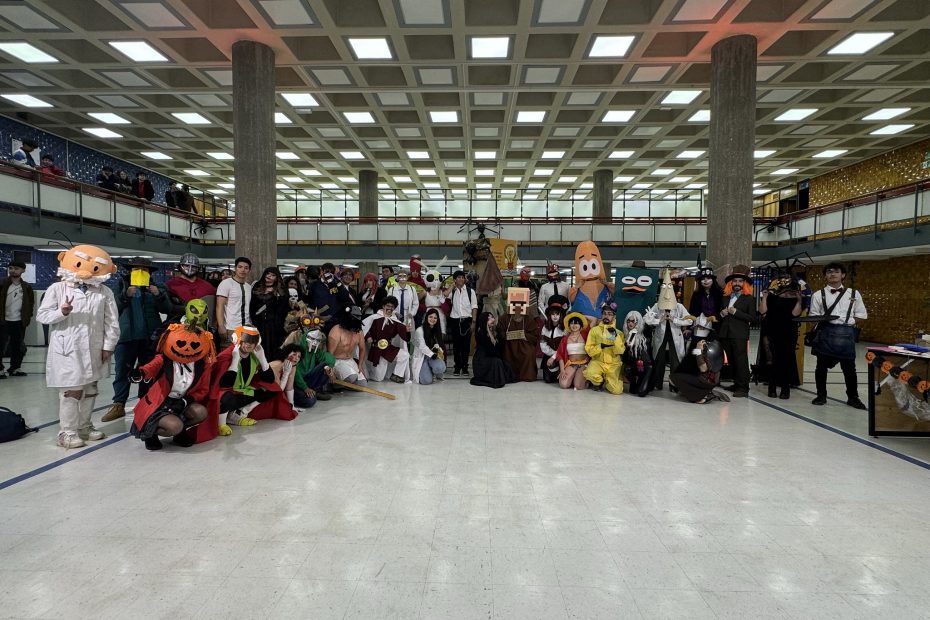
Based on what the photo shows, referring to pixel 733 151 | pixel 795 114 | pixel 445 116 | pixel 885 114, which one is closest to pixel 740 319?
pixel 733 151

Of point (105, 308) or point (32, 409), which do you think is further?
point (32, 409)

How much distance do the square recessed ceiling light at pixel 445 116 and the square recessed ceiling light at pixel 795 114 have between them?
27.8 feet

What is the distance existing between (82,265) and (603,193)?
56.2 ft

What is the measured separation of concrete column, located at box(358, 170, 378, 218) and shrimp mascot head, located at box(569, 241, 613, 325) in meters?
12.9

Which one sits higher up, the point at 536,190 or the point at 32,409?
the point at 536,190

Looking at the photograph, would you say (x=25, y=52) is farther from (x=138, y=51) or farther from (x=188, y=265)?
(x=188, y=265)

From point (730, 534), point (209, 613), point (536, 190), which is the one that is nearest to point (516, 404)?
point (730, 534)

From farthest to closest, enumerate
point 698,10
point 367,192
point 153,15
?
point 367,192 < point 153,15 < point 698,10

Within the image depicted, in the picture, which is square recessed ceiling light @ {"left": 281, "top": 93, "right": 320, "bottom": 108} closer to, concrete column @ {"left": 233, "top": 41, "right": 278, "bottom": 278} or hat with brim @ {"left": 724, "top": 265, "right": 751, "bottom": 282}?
concrete column @ {"left": 233, "top": 41, "right": 278, "bottom": 278}

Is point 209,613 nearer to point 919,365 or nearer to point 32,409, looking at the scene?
point 32,409

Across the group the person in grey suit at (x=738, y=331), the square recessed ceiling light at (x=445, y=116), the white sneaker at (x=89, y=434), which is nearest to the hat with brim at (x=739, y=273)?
the person in grey suit at (x=738, y=331)

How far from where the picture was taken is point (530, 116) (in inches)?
520

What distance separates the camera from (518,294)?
24.6 ft

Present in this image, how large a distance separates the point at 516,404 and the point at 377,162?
559 inches
